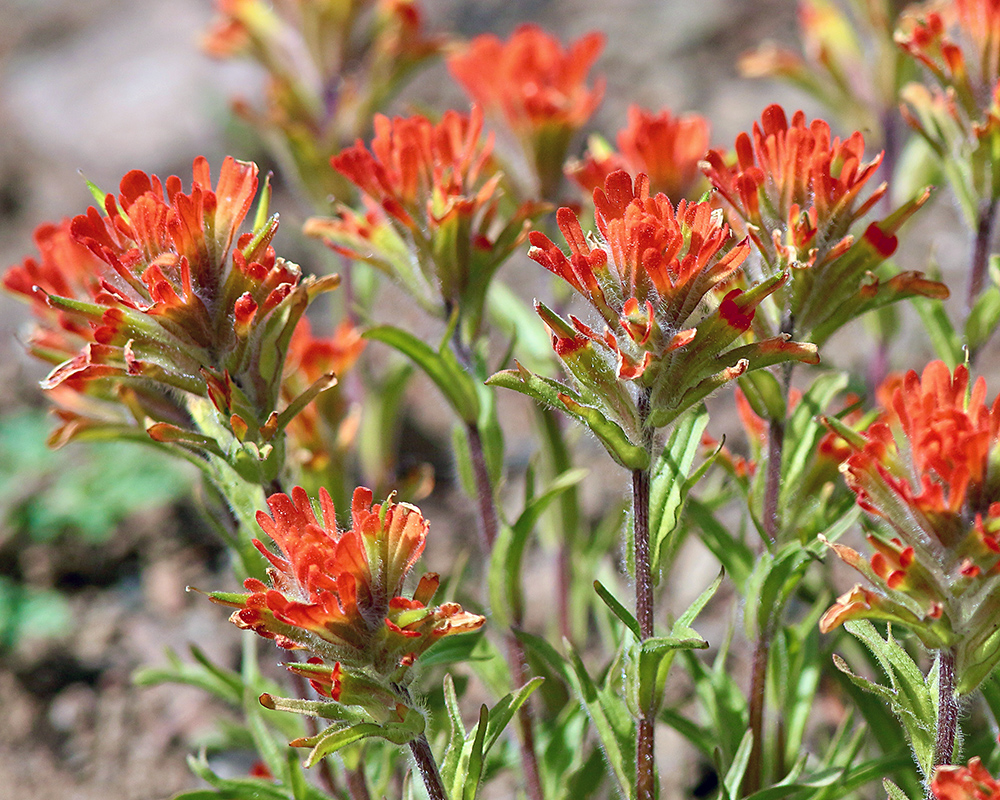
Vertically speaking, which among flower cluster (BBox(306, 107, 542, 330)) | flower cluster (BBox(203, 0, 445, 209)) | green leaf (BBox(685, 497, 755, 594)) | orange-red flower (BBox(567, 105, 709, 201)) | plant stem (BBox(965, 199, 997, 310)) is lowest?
green leaf (BBox(685, 497, 755, 594))

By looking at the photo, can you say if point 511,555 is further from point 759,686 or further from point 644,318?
point 644,318

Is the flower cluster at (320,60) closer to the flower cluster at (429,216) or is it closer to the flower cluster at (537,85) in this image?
the flower cluster at (537,85)

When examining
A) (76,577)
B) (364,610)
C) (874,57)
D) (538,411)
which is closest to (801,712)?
(538,411)

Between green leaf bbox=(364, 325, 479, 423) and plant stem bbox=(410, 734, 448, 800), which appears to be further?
green leaf bbox=(364, 325, 479, 423)

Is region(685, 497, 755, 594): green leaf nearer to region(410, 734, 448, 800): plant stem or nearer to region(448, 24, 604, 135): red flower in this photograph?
region(410, 734, 448, 800): plant stem

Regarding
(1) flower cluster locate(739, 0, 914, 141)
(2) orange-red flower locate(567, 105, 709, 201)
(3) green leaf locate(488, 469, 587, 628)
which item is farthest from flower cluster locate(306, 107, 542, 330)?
(1) flower cluster locate(739, 0, 914, 141)

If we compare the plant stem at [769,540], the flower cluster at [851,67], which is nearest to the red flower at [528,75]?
the flower cluster at [851,67]

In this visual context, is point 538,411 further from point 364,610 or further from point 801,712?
point 364,610
